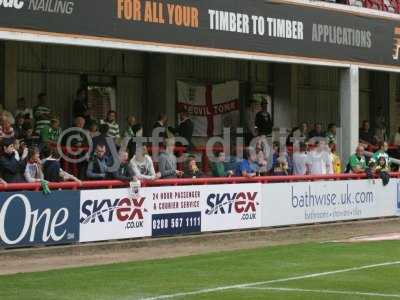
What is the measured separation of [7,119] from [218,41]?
5.22 metres

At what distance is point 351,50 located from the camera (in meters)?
25.5

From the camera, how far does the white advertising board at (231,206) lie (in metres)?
20.3

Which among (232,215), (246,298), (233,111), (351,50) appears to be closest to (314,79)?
(233,111)

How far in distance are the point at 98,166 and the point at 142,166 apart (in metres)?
1.11

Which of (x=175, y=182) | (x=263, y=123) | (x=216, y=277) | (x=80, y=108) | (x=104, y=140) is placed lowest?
(x=216, y=277)

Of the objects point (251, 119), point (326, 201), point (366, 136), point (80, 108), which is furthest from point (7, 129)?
point (366, 136)

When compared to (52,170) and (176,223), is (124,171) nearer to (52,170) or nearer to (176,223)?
(176,223)

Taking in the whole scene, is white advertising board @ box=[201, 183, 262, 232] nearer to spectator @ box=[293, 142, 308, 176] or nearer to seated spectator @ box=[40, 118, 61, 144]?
spectator @ box=[293, 142, 308, 176]

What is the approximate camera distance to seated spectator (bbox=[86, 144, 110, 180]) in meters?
18.3

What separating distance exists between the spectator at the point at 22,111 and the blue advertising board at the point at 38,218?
4.14 m

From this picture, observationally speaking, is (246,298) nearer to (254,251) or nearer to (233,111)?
(254,251)

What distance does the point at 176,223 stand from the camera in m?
19.5

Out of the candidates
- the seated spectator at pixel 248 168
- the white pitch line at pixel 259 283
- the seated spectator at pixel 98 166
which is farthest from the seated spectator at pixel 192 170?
the white pitch line at pixel 259 283

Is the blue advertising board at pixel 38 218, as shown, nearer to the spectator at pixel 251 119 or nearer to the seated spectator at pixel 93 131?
the seated spectator at pixel 93 131
